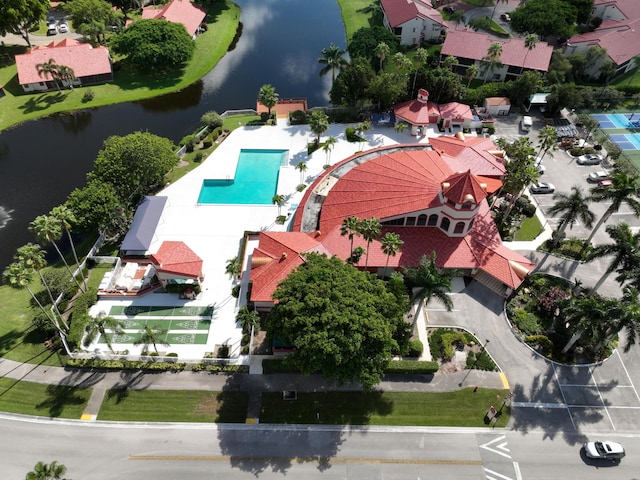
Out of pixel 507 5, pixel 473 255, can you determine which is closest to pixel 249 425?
pixel 473 255

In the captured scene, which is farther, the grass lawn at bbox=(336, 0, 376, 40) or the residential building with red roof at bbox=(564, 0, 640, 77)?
the grass lawn at bbox=(336, 0, 376, 40)

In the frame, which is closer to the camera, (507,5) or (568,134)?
(568,134)

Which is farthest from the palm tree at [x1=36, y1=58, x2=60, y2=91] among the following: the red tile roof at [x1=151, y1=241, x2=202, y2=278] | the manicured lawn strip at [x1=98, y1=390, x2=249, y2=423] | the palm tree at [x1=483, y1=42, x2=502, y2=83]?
the palm tree at [x1=483, y1=42, x2=502, y2=83]

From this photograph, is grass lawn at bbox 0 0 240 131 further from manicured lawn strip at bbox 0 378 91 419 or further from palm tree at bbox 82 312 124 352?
manicured lawn strip at bbox 0 378 91 419

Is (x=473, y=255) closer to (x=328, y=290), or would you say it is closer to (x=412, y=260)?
(x=412, y=260)

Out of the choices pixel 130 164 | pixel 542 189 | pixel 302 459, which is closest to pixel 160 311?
pixel 130 164

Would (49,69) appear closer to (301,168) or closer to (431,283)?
(301,168)
